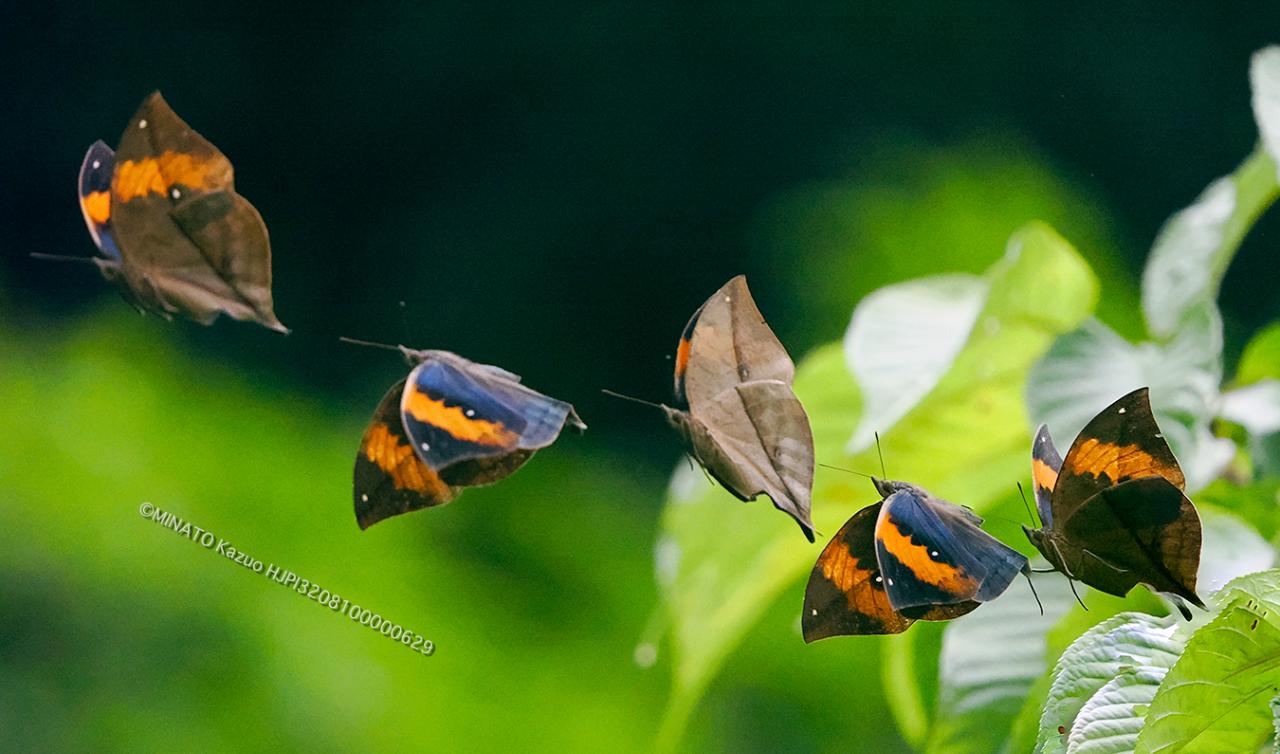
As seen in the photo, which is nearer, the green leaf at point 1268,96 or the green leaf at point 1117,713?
the green leaf at point 1117,713

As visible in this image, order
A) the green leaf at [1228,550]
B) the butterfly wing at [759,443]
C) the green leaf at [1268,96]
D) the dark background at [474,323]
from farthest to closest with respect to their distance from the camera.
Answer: the dark background at [474,323] < the green leaf at [1268,96] < the green leaf at [1228,550] < the butterfly wing at [759,443]

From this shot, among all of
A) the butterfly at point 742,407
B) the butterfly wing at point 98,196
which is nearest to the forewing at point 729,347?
the butterfly at point 742,407

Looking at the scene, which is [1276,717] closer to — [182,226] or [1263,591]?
[1263,591]

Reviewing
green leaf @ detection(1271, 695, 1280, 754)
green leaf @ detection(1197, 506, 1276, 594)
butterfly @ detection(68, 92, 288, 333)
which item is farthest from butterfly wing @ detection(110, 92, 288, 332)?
green leaf @ detection(1197, 506, 1276, 594)

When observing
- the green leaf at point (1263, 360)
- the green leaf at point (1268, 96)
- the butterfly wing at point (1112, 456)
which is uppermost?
the green leaf at point (1268, 96)

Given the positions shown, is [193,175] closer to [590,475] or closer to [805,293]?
[590,475]

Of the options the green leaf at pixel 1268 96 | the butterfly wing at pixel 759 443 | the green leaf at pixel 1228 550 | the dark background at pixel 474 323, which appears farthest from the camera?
the dark background at pixel 474 323

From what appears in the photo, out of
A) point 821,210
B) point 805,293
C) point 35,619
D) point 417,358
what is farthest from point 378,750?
point 417,358

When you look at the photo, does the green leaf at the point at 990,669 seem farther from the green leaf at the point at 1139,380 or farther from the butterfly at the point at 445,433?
the butterfly at the point at 445,433

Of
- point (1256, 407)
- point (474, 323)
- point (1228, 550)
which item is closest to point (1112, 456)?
point (1228, 550)
